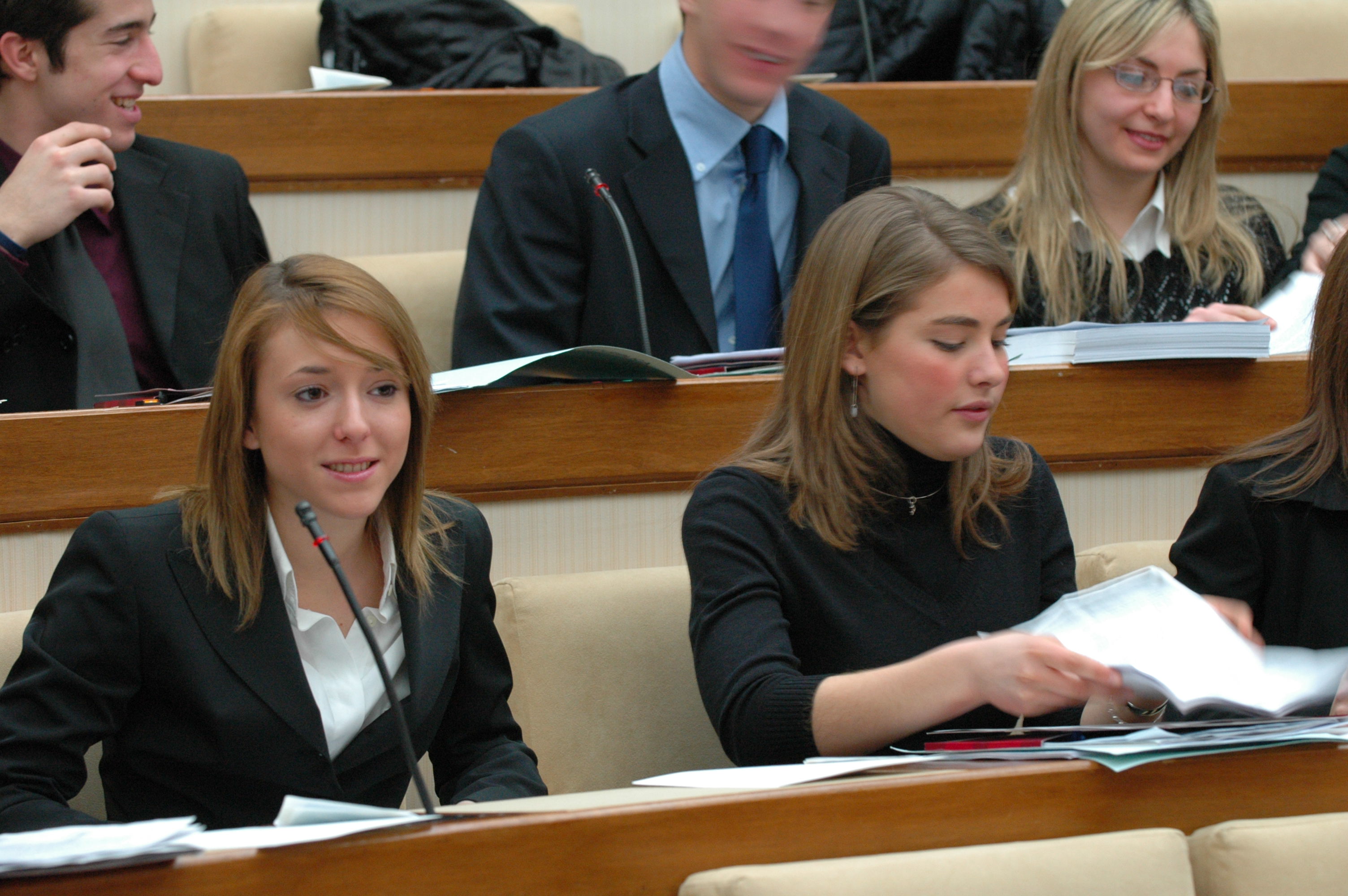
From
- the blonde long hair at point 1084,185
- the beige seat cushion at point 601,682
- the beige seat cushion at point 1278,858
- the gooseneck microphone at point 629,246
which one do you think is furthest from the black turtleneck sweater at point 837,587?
the blonde long hair at point 1084,185

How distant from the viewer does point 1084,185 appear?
85.9 inches

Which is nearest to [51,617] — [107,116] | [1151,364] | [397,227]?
[107,116]

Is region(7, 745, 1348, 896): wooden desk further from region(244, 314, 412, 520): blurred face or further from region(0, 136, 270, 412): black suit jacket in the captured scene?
region(0, 136, 270, 412): black suit jacket

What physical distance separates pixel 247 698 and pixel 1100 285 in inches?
55.7

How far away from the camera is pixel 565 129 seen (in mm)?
2049

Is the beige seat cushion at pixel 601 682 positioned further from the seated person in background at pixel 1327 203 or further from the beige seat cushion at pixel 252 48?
the beige seat cushion at pixel 252 48

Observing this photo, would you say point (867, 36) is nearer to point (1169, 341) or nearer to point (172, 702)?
point (1169, 341)

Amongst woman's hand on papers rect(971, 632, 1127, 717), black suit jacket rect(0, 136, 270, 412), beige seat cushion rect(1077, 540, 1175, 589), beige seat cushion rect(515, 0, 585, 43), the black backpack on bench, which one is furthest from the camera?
beige seat cushion rect(515, 0, 585, 43)

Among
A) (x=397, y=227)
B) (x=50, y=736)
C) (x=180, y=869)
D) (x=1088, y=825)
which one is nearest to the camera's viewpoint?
(x=180, y=869)

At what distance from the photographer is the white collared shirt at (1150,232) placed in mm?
2189

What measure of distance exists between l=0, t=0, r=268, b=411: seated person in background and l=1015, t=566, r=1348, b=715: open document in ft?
4.19

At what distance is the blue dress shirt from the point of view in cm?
205

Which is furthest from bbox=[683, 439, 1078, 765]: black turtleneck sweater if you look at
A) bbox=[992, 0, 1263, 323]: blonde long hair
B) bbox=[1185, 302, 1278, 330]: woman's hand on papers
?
bbox=[992, 0, 1263, 323]: blonde long hair

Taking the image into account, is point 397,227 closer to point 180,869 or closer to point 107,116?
point 107,116
